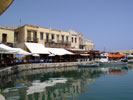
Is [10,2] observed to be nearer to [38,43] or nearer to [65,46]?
[38,43]

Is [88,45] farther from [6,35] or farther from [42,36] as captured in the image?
[6,35]

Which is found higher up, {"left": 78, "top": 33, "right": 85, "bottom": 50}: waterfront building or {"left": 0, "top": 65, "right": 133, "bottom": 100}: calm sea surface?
{"left": 78, "top": 33, "right": 85, "bottom": 50}: waterfront building

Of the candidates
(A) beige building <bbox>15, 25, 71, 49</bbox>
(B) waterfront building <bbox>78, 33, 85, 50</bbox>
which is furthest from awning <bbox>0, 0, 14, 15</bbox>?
(B) waterfront building <bbox>78, 33, 85, 50</bbox>

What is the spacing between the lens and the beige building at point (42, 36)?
3216 centimetres

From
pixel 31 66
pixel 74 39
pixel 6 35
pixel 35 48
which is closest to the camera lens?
pixel 31 66

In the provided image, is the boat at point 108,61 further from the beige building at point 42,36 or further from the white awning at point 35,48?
the white awning at point 35,48

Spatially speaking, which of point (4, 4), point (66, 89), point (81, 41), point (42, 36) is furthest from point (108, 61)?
point (4, 4)

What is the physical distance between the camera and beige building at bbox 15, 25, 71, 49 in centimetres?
3216

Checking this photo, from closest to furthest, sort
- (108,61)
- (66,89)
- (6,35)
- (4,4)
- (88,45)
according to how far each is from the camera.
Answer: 1. (4,4)
2. (66,89)
3. (6,35)
4. (108,61)
5. (88,45)

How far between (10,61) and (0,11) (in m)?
20.9

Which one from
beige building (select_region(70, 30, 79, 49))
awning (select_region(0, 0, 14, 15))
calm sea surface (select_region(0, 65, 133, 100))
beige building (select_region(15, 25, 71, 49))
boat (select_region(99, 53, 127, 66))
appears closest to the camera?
awning (select_region(0, 0, 14, 15))

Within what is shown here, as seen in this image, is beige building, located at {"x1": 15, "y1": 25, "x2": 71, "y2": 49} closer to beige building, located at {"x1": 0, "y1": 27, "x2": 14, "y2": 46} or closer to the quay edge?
beige building, located at {"x1": 0, "y1": 27, "x2": 14, "y2": 46}

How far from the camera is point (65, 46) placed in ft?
128

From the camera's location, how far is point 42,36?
34969mm
